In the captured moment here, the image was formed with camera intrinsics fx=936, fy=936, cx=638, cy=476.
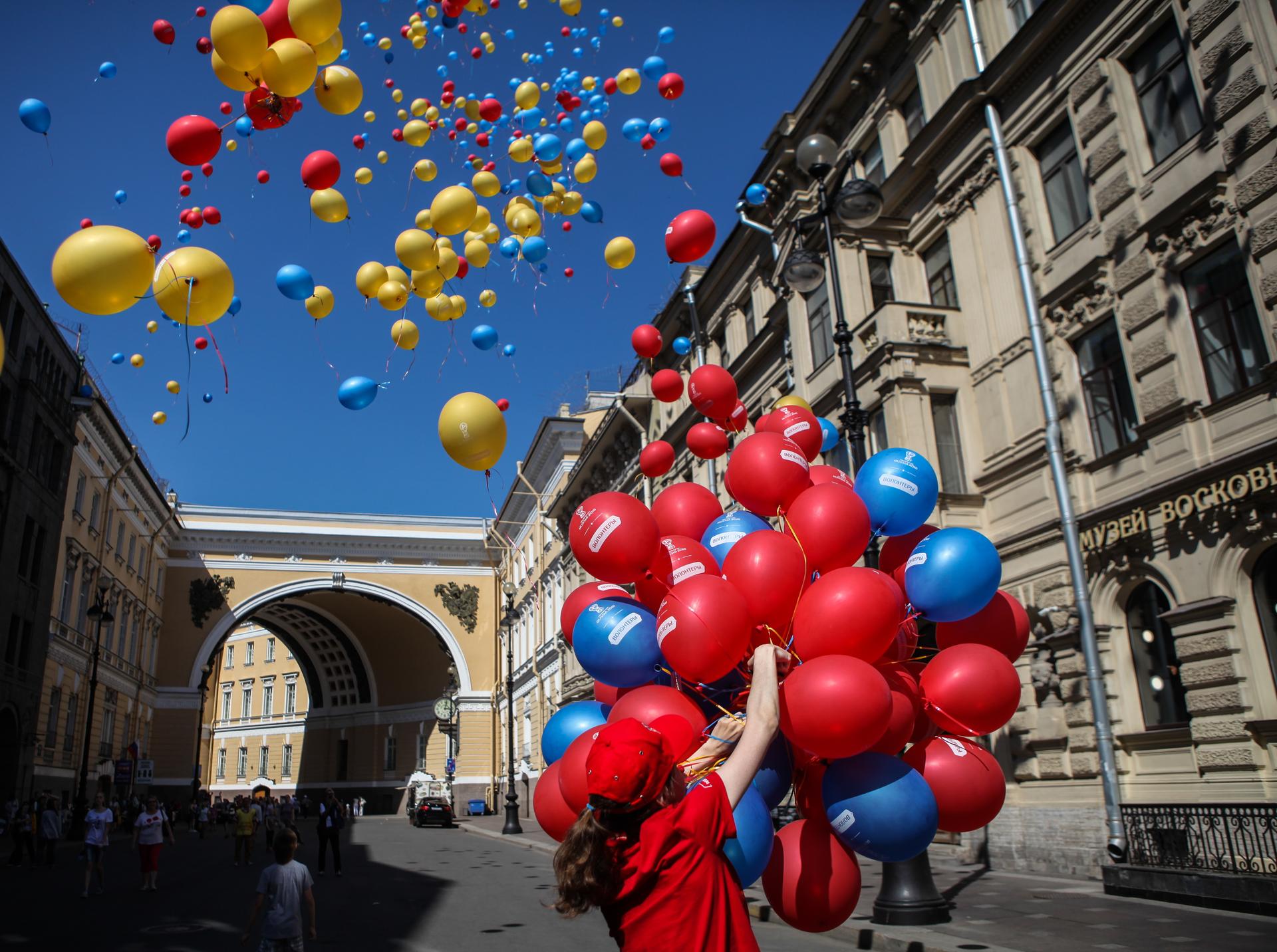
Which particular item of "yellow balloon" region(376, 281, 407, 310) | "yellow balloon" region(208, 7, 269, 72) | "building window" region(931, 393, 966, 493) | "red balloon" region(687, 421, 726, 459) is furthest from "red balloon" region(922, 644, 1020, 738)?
"building window" region(931, 393, 966, 493)

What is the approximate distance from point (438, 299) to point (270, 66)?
2597 mm

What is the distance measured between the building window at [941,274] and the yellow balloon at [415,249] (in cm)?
1212

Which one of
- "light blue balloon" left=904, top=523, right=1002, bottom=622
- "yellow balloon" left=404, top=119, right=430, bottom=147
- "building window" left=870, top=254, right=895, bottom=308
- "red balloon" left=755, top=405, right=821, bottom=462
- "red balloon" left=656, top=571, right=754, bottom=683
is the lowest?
"red balloon" left=656, top=571, right=754, bottom=683

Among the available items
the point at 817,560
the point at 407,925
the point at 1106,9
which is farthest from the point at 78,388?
the point at 817,560

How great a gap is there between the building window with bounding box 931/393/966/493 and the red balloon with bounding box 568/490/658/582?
13.0 m

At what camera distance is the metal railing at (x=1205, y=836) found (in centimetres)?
1038

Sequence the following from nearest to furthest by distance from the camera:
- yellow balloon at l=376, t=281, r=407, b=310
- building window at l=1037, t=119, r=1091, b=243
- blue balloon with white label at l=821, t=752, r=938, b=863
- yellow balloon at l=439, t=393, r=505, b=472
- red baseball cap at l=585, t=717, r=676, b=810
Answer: red baseball cap at l=585, t=717, r=676, b=810
blue balloon with white label at l=821, t=752, r=938, b=863
yellow balloon at l=439, t=393, r=505, b=472
yellow balloon at l=376, t=281, r=407, b=310
building window at l=1037, t=119, r=1091, b=243

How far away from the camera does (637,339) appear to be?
9867 millimetres

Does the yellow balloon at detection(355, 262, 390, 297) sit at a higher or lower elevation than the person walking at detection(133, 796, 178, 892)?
higher

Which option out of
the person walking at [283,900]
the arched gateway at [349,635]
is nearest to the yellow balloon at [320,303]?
the person walking at [283,900]

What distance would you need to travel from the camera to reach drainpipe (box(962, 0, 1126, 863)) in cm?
1295

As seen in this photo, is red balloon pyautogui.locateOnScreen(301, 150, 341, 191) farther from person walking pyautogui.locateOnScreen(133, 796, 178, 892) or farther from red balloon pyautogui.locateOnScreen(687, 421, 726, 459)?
person walking pyautogui.locateOnScreen(133, 796, 178, 892)

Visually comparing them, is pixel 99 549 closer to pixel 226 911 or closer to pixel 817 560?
pixel 226 911

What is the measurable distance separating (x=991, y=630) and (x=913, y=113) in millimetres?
16897
